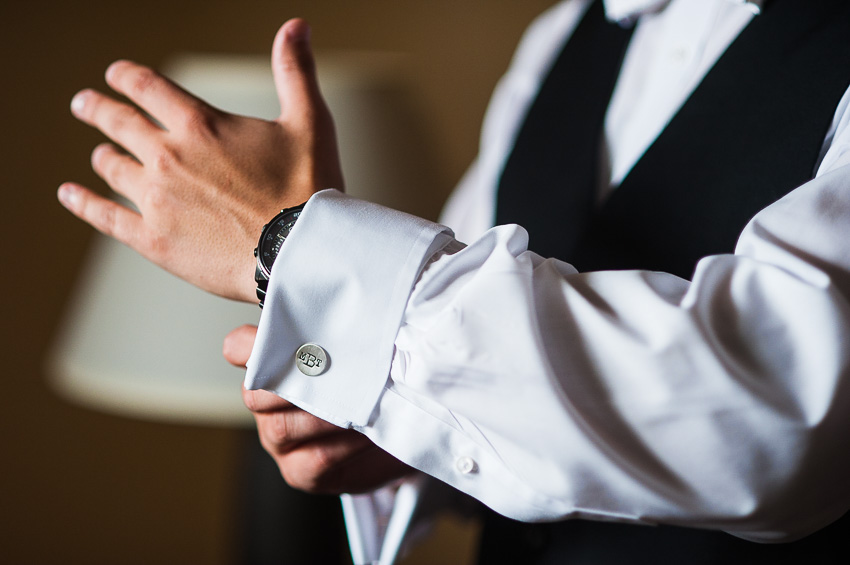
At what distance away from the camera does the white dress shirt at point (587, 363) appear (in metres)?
0.35

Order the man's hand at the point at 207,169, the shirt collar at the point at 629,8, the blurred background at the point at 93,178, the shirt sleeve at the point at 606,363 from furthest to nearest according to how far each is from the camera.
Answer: the blurred background at the point at 93,178 → the shirt collar at the point at 629,8 → the man's hand at the point at 207,169 → the shirt sleeve at the point at 606,363

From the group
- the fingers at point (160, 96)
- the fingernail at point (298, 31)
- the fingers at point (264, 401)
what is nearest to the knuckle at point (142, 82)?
the fingers at point (160, 96)

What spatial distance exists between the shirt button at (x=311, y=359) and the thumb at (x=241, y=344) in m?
0.08

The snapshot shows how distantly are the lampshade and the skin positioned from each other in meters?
0.32

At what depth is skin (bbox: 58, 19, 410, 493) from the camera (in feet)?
1.51

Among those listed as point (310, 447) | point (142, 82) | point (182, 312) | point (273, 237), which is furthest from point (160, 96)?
point (182, 312)

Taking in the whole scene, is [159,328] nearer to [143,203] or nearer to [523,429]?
[143,203]

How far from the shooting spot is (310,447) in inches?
20.2

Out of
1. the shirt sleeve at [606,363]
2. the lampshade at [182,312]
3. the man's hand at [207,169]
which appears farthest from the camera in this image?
the lampshade at [182,312]

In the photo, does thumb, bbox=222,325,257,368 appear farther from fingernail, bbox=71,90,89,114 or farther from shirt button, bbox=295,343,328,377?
fingernail, bbox=71,90,89,114

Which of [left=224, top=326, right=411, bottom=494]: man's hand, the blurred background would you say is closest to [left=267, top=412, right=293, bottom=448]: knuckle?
[left=224, top=326, right=411, bottom=494]: man's hand

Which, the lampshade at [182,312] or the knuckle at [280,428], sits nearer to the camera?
the knuckle at [280,428]

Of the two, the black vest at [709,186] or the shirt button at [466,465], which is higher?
the black vest at [709,186]

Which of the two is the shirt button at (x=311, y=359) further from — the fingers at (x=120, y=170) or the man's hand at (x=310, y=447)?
the fingers at (x=120, y=170)
